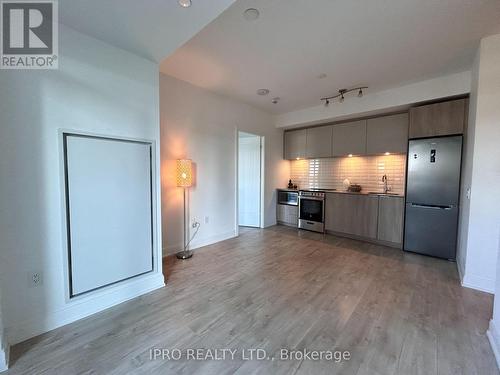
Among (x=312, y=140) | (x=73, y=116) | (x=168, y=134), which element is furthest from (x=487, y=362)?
(x=312, y=140)

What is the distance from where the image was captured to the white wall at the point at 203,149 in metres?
3.30

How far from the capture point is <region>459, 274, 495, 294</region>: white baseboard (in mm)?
2354

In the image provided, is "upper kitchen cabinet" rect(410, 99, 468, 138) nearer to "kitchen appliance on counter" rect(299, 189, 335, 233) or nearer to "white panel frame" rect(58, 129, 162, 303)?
"kitchen appliance on counter" rect(299, 189, 335, 233)

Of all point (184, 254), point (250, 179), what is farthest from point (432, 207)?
point (184, 254)

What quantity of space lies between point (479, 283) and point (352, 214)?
6.56 feet

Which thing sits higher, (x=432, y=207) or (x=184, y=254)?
(x=432, y=207)

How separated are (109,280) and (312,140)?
456cm

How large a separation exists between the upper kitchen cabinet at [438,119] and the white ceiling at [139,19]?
3461mm

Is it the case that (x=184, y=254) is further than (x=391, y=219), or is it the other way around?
(x=391, y=219)

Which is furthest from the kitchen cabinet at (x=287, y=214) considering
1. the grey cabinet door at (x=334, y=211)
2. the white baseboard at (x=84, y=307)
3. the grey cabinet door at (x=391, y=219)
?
the white baseboard at (x=84, y=307)

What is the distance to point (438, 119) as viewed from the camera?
3250 millimetres

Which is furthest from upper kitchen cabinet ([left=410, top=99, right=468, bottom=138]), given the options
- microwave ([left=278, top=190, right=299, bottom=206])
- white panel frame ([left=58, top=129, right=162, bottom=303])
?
white panel frame ([left=58, top=129, right=162, bottom=303])

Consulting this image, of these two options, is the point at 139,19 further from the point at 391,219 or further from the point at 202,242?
the point at 391,219

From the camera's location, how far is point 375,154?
4195 mm
